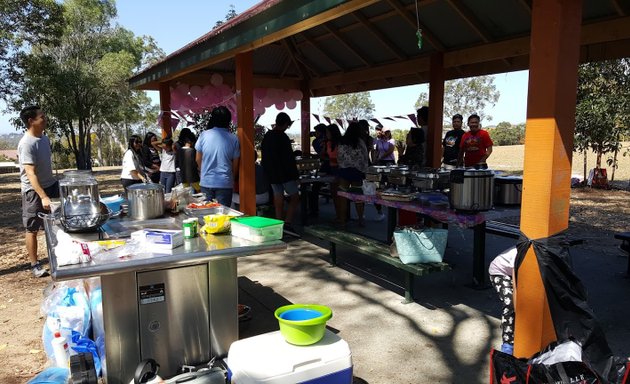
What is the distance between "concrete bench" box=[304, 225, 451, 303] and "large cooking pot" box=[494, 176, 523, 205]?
109cm

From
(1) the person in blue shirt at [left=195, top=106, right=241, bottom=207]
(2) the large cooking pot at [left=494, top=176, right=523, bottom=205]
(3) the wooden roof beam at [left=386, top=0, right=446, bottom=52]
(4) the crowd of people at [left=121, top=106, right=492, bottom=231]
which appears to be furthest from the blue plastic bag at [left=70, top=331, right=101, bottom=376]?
(3) the wooden roof beam at [left=386, top=0, right=446, bottom=52]

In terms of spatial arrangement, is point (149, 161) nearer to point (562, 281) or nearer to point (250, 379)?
point (250, 379)

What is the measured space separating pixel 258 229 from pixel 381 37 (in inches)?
216

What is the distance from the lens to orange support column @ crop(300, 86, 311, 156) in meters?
10.2

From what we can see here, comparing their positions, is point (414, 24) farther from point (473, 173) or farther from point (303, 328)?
point (303, 328)

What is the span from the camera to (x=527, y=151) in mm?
2648

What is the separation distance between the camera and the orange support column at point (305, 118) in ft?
33.3

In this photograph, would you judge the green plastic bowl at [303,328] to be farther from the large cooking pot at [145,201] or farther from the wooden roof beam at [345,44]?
the wooden roof beam at [345,44]

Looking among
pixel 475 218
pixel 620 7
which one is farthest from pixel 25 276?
pixel 620 7

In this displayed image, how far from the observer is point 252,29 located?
4438 mm

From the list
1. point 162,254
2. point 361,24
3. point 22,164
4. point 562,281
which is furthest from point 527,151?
point 361,24

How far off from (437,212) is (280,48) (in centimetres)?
610

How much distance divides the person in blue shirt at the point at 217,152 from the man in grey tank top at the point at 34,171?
5.23 ft

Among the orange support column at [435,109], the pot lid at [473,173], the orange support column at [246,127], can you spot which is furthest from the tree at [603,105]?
the orange support column at [246,127]
